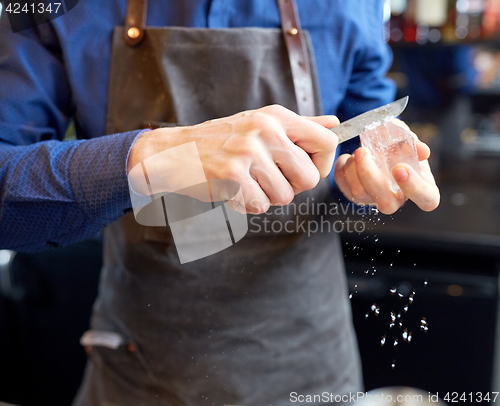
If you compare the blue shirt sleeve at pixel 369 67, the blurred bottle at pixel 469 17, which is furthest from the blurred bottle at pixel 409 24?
the blue shirt sleeve at pixel 369 67

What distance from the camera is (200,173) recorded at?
0.41 meters

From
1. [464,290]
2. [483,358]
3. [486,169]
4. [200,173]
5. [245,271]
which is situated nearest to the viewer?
[200,173]

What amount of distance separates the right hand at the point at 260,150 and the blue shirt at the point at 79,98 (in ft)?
0.24

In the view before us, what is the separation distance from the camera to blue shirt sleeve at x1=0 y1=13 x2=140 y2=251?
18.2 inches

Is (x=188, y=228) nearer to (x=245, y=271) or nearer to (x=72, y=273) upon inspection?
(x=245, y=271)

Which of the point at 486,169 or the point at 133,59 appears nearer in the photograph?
the point at 133,59

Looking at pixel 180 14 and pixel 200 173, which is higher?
pixel 180 14

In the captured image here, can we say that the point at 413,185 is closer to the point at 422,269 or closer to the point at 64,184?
the point at 64,184

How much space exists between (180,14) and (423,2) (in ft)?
3.86

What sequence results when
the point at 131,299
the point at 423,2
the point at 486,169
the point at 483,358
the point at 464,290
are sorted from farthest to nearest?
the point at 486,169 < the point at 423,2 < the point at 464,290 < the point at 483,358 < the point at 131,299

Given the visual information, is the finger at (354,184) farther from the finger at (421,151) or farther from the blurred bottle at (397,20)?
the blurred bottle at (397,20)

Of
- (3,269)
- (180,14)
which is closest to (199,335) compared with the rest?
(180,14)

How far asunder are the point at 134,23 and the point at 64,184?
0.72 feet

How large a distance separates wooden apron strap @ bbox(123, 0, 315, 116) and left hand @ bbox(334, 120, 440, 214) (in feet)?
0.35
